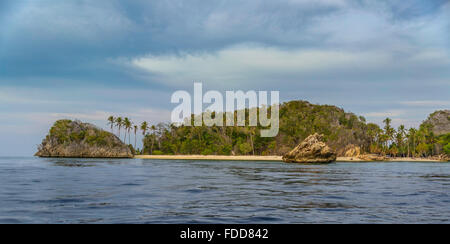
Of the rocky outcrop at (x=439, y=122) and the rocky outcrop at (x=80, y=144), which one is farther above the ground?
the rocky outcrop at (x=439, y=122)

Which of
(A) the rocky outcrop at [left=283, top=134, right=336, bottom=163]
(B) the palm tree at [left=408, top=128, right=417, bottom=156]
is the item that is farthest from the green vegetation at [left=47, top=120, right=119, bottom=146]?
(B) the palm tree at [left=408, top=128, right=417, bottom=156]

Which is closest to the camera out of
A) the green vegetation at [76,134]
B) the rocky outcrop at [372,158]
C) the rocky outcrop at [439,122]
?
the rocky outcrop at [372,158]

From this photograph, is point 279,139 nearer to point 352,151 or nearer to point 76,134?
point 352,151

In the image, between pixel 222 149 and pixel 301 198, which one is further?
pixel 222 149

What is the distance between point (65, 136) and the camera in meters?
169

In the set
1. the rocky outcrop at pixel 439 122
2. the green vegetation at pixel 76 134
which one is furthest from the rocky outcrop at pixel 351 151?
the green vegetation at pixel 76 134

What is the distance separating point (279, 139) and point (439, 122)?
97151 mm

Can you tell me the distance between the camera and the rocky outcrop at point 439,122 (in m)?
184

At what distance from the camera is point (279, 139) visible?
159250mm

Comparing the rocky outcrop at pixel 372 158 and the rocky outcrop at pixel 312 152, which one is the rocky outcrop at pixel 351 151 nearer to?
the rocky outcrop at pixel 372 158
